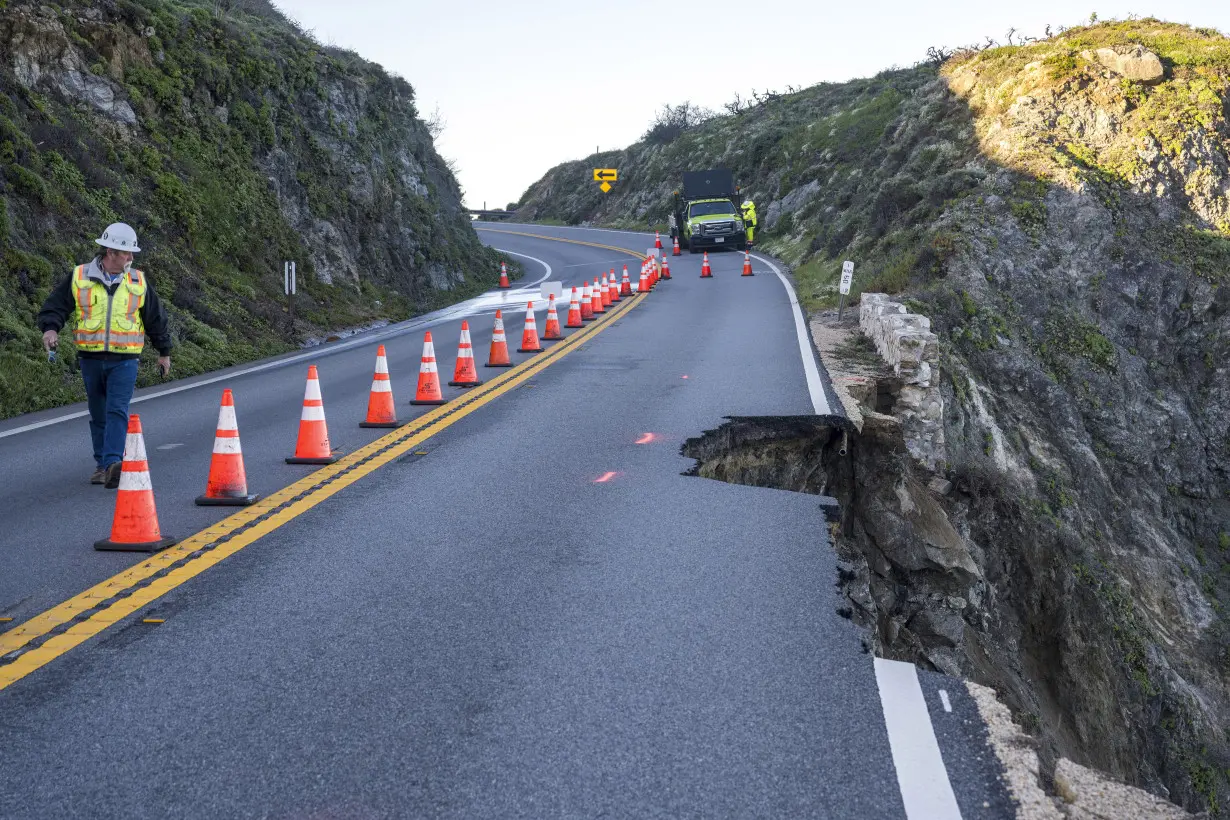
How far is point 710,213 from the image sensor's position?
148 ft

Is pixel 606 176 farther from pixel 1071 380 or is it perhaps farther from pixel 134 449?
pixel 134 449

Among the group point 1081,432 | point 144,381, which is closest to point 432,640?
point 144,381

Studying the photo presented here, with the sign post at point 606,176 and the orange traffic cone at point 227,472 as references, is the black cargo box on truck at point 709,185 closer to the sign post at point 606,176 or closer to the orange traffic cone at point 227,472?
the sign post at point 606,176

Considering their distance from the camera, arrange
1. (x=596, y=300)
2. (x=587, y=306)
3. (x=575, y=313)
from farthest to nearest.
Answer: (x=596, y=300)
(x=587, y=306)
(x=575, y=313)

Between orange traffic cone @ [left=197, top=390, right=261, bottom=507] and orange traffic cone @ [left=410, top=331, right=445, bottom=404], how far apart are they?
4587 mm

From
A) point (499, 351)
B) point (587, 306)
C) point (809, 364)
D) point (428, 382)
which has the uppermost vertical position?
point (428, 382)

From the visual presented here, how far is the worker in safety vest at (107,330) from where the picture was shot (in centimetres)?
830

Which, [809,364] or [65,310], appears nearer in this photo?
[65,310]

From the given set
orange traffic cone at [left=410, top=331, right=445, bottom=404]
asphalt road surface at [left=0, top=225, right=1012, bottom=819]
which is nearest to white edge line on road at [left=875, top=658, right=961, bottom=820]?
asphalt road surface at [left=0, top=225, right=1012, bottom=819]

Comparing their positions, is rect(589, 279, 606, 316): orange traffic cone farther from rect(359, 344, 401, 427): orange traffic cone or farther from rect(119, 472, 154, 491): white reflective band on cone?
rect(119, 472, 154, 491): white reflective band on cone

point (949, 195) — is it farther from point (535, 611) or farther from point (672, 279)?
point (535, 611)

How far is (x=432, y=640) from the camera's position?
5082 mm

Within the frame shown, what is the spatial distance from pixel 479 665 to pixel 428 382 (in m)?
7.87

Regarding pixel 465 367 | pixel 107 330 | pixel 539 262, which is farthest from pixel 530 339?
pixel 539 262
